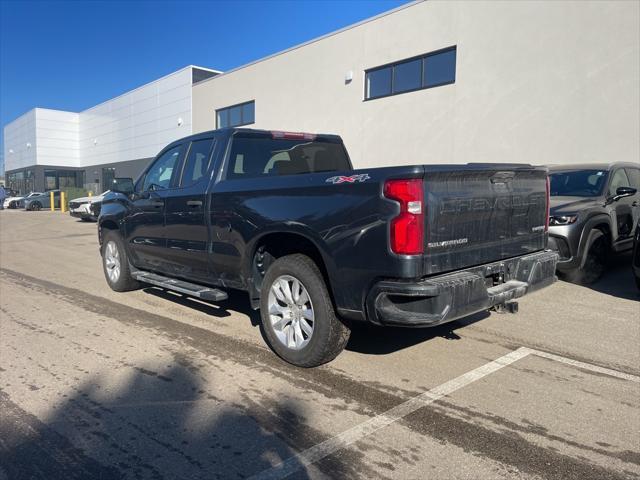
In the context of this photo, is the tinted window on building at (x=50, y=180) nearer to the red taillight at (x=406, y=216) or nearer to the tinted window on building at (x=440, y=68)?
the tinted window on building at (x=440, y=68)

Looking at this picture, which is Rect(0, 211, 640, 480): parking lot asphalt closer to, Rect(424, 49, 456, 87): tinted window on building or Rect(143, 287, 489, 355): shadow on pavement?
Rect(143, 287, 489, 355): shadow on pavement

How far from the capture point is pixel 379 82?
1655 cm

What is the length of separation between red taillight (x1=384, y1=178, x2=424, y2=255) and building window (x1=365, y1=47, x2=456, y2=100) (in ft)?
39.6

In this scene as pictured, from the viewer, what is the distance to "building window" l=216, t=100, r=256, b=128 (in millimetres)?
22234

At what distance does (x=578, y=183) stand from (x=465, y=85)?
6.91 m

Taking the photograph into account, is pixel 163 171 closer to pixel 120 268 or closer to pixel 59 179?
pixel 120 268

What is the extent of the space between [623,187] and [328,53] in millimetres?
12871

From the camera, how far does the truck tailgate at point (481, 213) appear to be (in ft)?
11.2

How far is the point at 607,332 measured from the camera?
5141 mm

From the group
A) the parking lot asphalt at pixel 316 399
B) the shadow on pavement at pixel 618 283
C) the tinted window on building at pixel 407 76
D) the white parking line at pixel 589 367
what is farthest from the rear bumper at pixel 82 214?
the white parking line at pixel 589 367

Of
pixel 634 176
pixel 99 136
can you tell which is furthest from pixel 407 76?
pixel 99 136

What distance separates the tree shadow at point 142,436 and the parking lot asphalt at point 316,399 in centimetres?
1

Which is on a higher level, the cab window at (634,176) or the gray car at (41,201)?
the cab window at (634,176)

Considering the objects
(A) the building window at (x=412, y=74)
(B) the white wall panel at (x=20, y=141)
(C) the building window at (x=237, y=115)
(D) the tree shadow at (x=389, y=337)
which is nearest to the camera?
(D) the tree shadow at (x=389, y=337)
